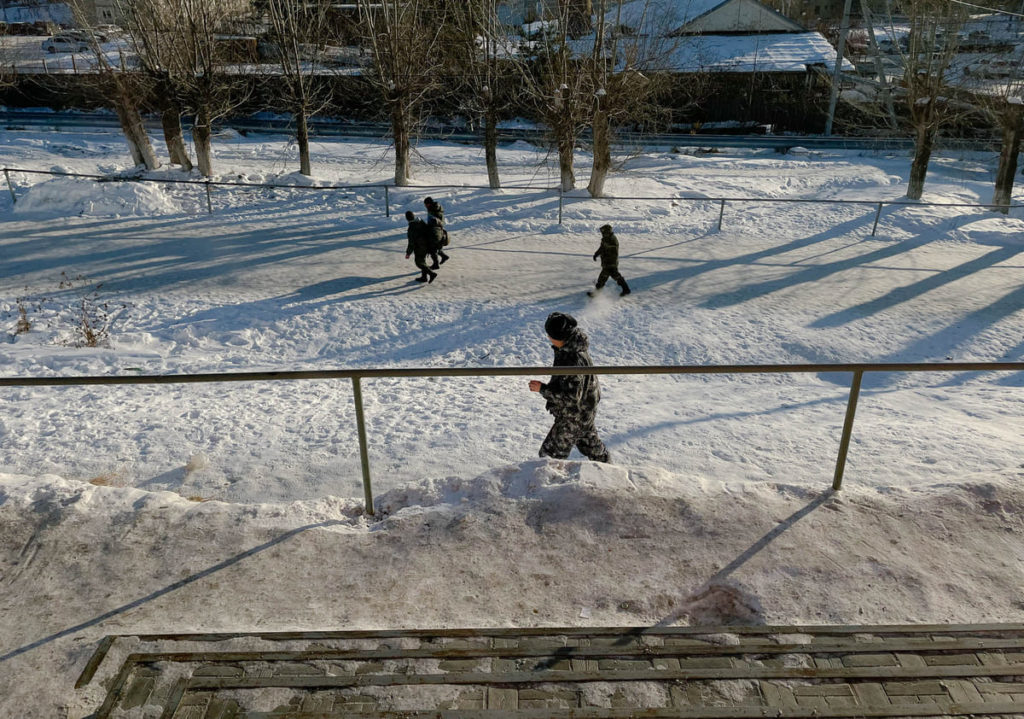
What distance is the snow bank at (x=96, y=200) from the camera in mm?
16750

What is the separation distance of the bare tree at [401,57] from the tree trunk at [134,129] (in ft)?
21.2

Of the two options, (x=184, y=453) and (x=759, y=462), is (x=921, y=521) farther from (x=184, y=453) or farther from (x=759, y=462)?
(x=184, y=453)

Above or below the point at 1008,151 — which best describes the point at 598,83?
above

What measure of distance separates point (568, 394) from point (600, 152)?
13.7 m

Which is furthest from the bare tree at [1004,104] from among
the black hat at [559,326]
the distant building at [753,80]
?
the black hat at [559,326]

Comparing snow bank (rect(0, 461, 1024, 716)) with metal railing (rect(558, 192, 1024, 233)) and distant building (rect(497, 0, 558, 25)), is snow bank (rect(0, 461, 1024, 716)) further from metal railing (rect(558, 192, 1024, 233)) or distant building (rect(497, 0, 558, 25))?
distant building (rect(497, 0, 558, 25))

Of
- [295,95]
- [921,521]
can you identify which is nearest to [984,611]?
[921,521]

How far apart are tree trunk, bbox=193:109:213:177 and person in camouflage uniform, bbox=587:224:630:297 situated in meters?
12.3

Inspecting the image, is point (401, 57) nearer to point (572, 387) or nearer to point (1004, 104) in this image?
point (572, 387)

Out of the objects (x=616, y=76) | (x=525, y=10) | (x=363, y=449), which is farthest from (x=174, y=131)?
(x=363, y=449)

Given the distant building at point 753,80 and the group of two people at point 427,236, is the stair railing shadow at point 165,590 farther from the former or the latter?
the distant building at point 753,80

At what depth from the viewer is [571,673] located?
290 cm

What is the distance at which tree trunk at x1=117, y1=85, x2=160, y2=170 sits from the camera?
60.6 feet

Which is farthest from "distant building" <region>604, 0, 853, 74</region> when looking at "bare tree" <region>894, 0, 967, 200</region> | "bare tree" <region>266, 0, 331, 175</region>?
"bare tree" <region>266, 0, 331, 175</region>
